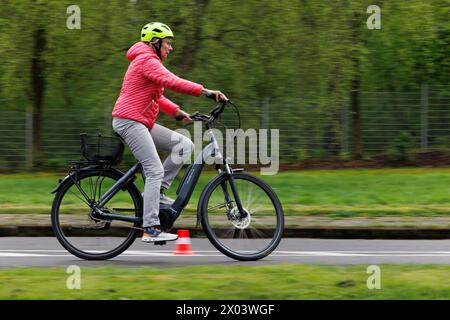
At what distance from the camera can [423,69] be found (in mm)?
22203

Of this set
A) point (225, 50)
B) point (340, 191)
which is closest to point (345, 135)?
point (340, 191)

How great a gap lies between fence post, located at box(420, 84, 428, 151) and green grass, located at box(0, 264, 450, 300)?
1459cm

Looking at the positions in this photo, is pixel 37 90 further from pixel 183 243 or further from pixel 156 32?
pixel 156 32

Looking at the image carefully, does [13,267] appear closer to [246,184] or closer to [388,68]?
[246,184]

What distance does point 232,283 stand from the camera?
681 centimetres

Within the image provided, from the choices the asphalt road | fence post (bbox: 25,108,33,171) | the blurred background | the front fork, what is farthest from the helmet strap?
fence post (bbox: 25,108,33,171)

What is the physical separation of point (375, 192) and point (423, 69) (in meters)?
7.85

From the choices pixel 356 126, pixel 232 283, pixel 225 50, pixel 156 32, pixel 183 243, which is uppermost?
pixel 225 50

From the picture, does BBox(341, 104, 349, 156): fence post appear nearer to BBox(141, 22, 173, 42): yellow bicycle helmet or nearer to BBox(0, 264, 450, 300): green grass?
BBox(141, 22, 173, 42): yellow bicycle helmet

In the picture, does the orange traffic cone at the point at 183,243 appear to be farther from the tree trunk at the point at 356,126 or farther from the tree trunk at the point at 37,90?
the tree trunk at the point at 356,126

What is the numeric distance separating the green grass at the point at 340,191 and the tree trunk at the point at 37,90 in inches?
56.0

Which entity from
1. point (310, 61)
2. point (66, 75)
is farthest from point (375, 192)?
point (66, 75)

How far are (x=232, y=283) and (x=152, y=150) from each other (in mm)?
1835

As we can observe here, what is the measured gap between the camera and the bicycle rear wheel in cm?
844
